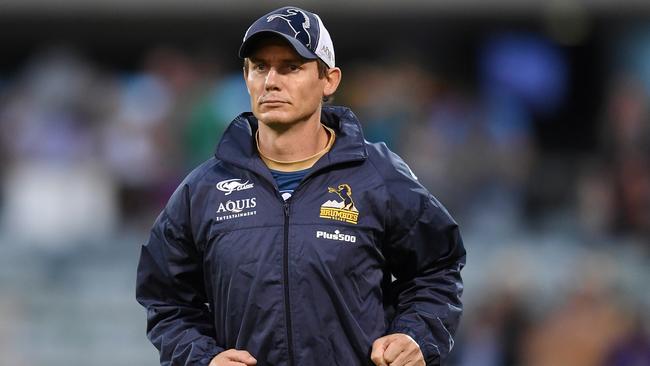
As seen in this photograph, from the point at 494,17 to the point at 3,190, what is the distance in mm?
4923

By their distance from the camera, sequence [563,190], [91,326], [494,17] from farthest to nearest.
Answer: [494,17] → [563,190] → [91,326]

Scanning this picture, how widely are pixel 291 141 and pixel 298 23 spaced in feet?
1.13

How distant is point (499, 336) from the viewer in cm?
896

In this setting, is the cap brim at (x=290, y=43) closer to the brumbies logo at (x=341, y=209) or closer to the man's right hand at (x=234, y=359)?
the brumbies logo at (x=341, y=209)

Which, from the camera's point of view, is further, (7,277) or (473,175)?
(473,175)

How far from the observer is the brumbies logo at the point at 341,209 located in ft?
13.5

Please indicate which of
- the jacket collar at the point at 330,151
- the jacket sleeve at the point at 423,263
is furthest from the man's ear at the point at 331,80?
the jacket sleeve at the point at 423,263

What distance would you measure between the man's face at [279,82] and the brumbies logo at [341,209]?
0.26 m

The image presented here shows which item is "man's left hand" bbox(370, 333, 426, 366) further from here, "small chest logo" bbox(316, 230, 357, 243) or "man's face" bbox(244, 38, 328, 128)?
"man's face" bbox(244, 38, 328, 128)

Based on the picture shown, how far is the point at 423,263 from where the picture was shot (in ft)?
14.0

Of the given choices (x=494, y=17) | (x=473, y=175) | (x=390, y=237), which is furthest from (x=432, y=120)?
(x=390, y=237)

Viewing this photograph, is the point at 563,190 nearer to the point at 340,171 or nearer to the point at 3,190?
the point at 3,190

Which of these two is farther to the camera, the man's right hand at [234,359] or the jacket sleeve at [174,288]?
the jacket sleeve at [174,288]

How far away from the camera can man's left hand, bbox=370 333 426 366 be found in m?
4.05
